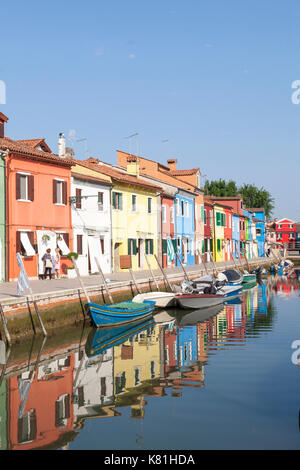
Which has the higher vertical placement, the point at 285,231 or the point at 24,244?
the point at 285,231

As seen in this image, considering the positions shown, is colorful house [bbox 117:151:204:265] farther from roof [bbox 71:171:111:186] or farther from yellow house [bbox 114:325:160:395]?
yellow house [bbox 114:325:160:395]

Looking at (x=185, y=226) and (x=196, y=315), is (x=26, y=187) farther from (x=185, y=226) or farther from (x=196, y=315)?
(x=185, y=226)

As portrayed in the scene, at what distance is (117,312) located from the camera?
22.8 meters

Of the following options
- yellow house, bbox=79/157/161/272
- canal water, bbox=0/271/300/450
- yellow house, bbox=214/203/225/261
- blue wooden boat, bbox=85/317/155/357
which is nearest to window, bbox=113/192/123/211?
yellow house, bbox=79/157/161/272

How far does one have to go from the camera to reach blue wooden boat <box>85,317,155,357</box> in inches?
739

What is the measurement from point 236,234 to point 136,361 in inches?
2409

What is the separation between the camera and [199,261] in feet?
190


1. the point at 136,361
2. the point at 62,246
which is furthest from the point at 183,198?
the point at 136,361

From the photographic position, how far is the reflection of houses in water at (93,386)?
11.6 m

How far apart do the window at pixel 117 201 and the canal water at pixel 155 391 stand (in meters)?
17.2

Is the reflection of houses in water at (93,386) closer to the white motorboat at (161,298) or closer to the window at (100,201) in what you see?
the white motorboat at (161,298)

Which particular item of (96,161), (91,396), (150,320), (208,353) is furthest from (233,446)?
(96,161)

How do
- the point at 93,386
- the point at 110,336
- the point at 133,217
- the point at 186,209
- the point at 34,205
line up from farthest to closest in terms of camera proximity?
the point at 186,209, the point at 133,217, the point at 34,205, the point at 110,336, the point at 93,386

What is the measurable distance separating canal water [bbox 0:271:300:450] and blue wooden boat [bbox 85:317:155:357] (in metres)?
0.04
